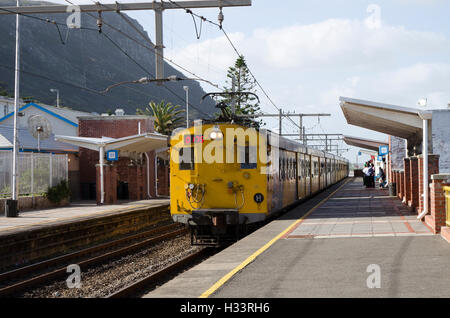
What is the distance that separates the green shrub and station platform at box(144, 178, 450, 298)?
14.0 m

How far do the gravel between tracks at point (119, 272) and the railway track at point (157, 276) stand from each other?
1.24 ft

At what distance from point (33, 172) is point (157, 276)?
47.4ft

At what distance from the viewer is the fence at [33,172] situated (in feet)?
71.1

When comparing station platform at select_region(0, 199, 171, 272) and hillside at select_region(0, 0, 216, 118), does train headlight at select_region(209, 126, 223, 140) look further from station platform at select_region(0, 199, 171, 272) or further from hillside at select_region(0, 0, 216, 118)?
hillside at select_region(0, 0, 216, 118)

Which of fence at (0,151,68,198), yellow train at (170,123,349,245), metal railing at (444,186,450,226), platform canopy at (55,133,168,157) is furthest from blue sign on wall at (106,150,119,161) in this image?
metal railing at (444,186,450,226)

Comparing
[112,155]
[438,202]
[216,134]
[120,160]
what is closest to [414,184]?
[438,202]

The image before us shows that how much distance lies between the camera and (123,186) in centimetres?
2936

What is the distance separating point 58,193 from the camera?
24.3m

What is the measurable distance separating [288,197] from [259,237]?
6.27m

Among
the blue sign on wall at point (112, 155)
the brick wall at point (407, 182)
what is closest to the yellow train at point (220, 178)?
the brick wall at point (407, 182)

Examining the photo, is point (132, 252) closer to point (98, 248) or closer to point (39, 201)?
point (98, 248)

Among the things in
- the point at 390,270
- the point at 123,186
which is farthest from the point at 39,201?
the point at 390,270

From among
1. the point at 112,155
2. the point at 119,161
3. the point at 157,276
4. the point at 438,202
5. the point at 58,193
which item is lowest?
the point at 157,276

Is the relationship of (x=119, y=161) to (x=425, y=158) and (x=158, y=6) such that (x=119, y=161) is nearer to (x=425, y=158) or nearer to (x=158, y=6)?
(x=158, y=6)
